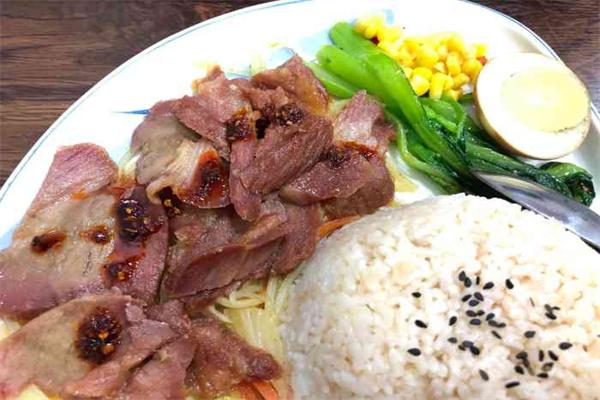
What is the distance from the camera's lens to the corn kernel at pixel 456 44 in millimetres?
3527

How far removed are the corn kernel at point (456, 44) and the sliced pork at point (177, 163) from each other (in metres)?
1.65

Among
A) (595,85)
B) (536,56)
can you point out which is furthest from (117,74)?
(595,85)

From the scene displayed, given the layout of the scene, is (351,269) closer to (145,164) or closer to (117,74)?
(145,164)

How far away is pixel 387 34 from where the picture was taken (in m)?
3.52

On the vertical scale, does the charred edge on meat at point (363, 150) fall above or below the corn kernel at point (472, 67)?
below

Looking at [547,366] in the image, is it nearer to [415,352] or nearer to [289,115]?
[415,352]

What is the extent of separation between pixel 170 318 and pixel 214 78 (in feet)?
4.54

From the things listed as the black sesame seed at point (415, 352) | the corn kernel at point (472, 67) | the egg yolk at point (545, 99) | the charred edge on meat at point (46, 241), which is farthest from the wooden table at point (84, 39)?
the black sesame seed at point (415, 352)

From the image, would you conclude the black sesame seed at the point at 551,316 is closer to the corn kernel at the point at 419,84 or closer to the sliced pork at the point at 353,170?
the sliced pork at the point at 353,170

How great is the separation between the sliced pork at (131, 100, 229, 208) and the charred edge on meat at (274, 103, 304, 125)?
1.22 ft

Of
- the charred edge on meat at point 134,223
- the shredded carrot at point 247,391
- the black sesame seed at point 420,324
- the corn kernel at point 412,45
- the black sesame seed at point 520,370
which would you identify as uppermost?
the corn kernel at point 412,45

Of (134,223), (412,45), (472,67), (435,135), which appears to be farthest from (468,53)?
(134,223)

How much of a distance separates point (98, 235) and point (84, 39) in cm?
179

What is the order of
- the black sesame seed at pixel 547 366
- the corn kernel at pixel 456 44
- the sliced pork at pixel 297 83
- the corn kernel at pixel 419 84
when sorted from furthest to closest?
the corn kernel at pixel 456 44, the corn kernel at pixel 419 84, the sliced pork at pixel 297 83, the black sesame seed at pixel 547 366
